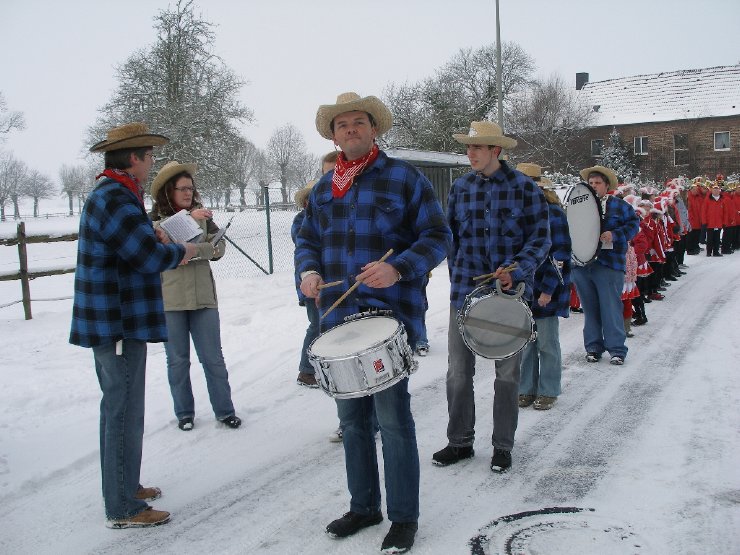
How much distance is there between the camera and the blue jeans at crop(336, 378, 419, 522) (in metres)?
3.42

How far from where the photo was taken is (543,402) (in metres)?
5.86

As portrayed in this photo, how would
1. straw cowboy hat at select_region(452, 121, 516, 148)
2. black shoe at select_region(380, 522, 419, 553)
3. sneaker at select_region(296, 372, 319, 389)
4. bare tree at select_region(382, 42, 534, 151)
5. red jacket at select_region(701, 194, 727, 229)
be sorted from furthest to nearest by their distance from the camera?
bare tree at select_region(382, 42, 534, 151) < red jacket at select_region(701, 194, 727, 229) < sneaker at select_region(296, 372, 319, 389) < straw cowboy hat at select_region(452, 121, 516, 148) < black shoe at select_region(380, 522, 419, 553)

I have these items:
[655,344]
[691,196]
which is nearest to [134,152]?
[655,344]

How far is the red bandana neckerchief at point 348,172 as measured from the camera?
3.49 meters

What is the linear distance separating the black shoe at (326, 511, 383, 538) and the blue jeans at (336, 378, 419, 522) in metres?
0.04

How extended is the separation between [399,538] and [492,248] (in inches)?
82.5

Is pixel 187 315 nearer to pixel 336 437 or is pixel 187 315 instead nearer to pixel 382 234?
pixel 336 437

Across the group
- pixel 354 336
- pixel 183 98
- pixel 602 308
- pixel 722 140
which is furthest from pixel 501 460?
pixel 722 140

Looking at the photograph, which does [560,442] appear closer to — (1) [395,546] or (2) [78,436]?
(1) [395,546]

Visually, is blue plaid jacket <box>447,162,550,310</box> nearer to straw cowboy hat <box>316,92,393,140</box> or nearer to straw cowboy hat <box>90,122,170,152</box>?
straw cowboy hat <box>316,92,393,140</box>

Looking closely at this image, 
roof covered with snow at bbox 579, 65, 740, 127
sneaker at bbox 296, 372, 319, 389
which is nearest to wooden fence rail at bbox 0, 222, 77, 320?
sneaker at bbox 296, 372, 319, 389

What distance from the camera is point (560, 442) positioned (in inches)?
197

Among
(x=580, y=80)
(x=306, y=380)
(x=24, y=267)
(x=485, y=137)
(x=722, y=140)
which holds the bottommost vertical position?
(x=306, y=380)

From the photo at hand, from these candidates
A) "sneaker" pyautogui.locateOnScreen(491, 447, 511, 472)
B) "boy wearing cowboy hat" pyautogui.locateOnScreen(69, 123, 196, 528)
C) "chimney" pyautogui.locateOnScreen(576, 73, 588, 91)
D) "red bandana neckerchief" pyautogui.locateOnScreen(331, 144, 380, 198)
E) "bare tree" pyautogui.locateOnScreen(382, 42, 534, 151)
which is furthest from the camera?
"chimney" pyautogui.locateOnScreen(576, 73, 588, 91)
